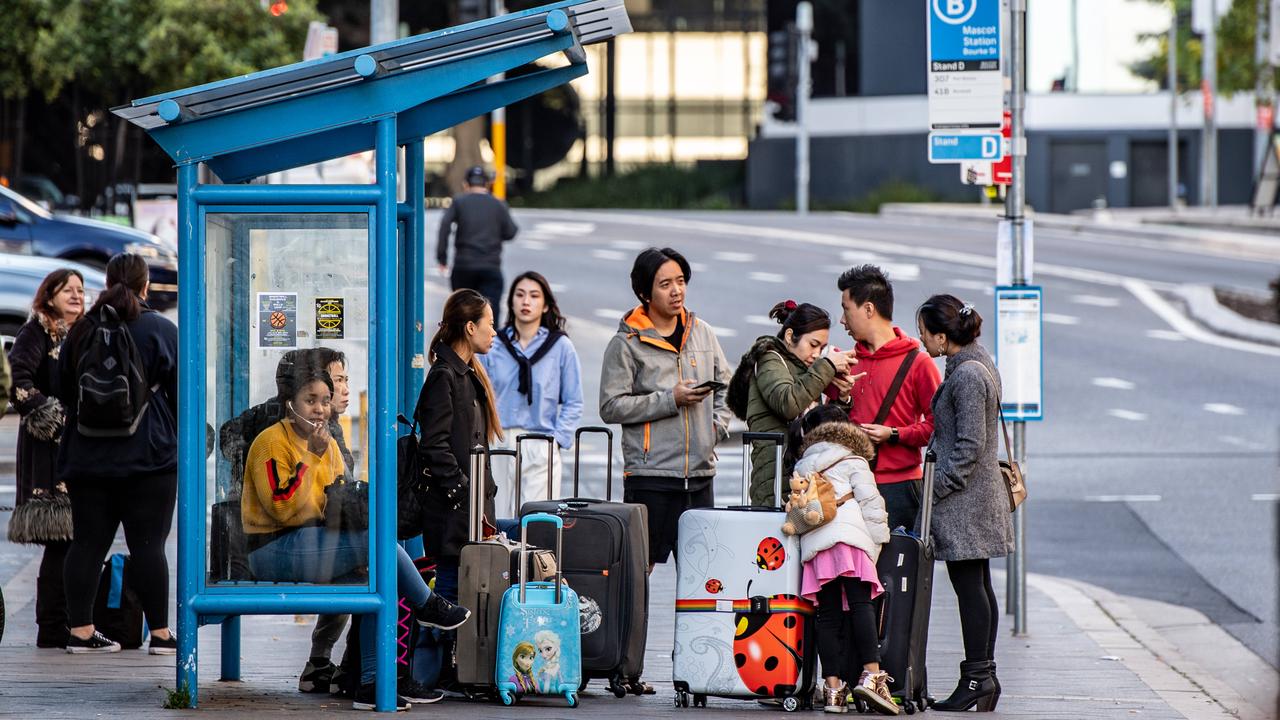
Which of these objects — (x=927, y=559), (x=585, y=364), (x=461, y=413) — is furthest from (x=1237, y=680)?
(x=585, y=364)

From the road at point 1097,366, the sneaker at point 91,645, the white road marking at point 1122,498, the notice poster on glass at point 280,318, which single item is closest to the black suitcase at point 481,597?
the notice poster on glass at point 280,318

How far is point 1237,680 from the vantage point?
946 centimetres

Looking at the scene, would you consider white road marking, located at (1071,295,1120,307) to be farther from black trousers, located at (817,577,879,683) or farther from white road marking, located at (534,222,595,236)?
black trousers, located at (817,577,879,683)

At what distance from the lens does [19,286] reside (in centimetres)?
1656

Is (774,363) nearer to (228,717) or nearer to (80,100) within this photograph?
(228,717)

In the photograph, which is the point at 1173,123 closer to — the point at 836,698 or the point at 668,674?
Result: the point at 668,674

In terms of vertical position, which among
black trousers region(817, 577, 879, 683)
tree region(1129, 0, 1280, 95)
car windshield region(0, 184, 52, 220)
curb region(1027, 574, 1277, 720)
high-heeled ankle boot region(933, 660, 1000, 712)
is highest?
tree region(1129, 0, 1280, 95)

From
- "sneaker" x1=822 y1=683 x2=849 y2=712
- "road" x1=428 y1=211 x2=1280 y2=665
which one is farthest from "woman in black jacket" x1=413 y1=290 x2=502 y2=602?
"road" x1=428 y1=211 x2=1280 y2=665

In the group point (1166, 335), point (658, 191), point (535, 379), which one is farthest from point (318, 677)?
point (658, 191)

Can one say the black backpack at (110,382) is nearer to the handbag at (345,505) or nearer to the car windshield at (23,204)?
the handbag at (345,505)

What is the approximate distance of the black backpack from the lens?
8.05 m

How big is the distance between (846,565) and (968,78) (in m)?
3.93

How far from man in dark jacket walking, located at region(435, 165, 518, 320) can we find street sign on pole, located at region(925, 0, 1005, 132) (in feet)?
24.0

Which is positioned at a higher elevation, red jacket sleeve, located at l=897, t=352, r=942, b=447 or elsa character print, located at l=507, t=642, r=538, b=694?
red jacket sleeve, located at l=897, t=352, r=942, b=447
